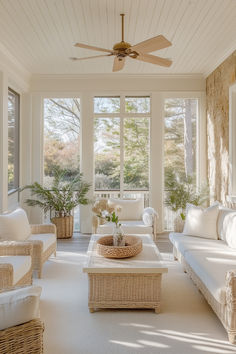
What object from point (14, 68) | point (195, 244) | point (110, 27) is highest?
point (110, 27)

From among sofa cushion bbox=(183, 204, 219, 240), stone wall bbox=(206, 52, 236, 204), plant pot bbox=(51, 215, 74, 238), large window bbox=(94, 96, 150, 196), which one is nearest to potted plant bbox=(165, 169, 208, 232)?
stone wall bbox=(206, 52, 236, 204)

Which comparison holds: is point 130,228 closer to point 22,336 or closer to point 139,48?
point 139,48

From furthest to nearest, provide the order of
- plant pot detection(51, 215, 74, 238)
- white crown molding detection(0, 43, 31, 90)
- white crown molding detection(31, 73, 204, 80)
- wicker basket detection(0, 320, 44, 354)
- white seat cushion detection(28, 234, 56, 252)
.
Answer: white crown molding detection(31, 73, 204, 80) < plant pot detection(51, 215, 74, 238) < white crown molding detection(0, 43, 31, 90) < white seat cushion detection(28, 234, 56, 252) < wicker basket detection(0, 320, 44, 354)

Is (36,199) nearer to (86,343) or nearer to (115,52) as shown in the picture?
(115,52)

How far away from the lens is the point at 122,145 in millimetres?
6418

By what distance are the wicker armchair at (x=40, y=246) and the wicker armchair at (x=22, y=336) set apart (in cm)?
220

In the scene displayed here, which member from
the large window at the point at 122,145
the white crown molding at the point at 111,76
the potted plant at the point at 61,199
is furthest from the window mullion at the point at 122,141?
the potted plant at the point at 61,199

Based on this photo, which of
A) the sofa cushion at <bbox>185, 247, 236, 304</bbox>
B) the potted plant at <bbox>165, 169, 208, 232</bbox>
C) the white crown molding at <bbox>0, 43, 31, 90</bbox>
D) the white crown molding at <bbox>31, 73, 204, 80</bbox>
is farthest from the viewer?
the white crown molding at <bbox>31, 73, 204, 80</bbox>

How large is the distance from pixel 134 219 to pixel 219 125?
2.26 meters

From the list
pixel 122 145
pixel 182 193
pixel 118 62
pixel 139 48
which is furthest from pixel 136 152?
pixel 139 48

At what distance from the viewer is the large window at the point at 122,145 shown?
6406mm

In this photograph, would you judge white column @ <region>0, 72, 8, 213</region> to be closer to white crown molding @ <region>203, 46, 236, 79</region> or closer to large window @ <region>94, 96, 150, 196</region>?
large window @ <region>94, 96, 150, 196</region>

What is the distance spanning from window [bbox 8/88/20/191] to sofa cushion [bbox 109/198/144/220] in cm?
196

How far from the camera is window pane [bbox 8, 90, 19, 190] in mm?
5609
